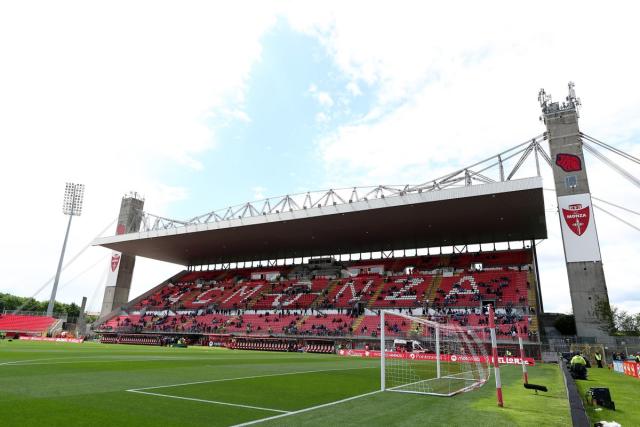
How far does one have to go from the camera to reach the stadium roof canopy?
34.3 m

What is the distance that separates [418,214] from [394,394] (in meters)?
28.8

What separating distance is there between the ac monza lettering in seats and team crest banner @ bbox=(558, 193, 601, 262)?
2.70 metres

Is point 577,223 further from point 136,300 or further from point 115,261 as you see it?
point 115,261

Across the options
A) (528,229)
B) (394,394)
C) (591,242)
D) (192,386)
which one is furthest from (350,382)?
(528,229)

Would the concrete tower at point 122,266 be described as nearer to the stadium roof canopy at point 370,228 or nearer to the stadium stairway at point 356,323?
the stadium roof canopy at point 370,228

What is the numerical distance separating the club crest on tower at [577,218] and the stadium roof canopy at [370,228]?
231cm

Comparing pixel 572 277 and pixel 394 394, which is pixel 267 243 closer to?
pixel 572 277

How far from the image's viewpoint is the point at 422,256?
5044cm

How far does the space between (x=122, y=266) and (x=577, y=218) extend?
58376 millimetres

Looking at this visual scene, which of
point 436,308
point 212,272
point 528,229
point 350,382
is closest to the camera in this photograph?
point 350,382

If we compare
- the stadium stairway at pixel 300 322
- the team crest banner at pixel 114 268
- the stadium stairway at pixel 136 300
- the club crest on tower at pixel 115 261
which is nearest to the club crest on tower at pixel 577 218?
the stadium stairway at pixel 300 322

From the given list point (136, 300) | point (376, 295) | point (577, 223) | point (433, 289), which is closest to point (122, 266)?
point (136, 300)

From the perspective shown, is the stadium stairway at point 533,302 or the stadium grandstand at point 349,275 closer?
the stadium stairway at point 533,302

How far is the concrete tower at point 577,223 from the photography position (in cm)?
3191
